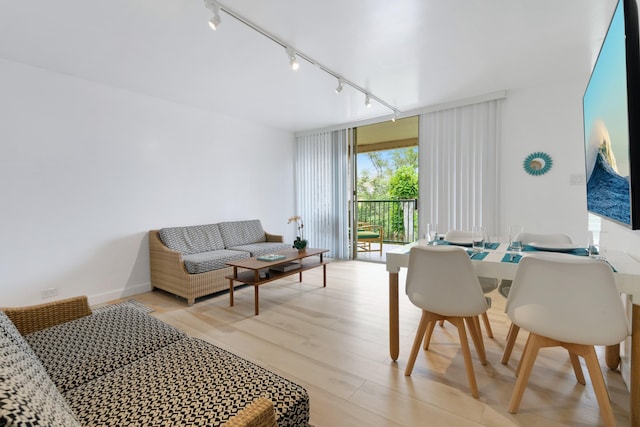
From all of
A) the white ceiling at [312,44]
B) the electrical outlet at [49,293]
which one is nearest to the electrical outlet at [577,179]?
the white ceiling at [312,44]

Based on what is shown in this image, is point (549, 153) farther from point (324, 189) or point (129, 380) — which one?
point (129, 380)

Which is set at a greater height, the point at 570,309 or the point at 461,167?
the point at 461,167

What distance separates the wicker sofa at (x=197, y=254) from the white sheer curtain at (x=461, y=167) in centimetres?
236

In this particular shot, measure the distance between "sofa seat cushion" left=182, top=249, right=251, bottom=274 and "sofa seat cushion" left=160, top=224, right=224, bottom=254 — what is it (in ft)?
0.57

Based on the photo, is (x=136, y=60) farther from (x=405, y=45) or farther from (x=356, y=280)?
(x=356, y=280)

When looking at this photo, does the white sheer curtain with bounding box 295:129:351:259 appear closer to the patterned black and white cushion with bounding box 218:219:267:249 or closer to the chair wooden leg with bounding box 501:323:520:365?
the patterned black and white cushion with bounding box 218:219:267:249

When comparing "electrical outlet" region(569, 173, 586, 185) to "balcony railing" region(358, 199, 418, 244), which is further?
"balcony railing" region(358, 199, 418, 244)

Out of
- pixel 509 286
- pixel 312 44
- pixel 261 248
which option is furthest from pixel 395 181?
pixel 509 286

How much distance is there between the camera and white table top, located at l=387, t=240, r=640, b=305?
1.41 m

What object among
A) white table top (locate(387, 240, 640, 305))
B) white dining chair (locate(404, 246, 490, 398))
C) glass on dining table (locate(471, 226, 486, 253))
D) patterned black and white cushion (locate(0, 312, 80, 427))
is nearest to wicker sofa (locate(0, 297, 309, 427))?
patterned black and white cushion (locate(0, 312, 80, 427))

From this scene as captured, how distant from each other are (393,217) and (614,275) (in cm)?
549

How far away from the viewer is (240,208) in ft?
16.6

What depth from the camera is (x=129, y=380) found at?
124 cm

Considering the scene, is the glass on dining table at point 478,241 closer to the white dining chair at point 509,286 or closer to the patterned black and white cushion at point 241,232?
the white dining chair at point 509,286
